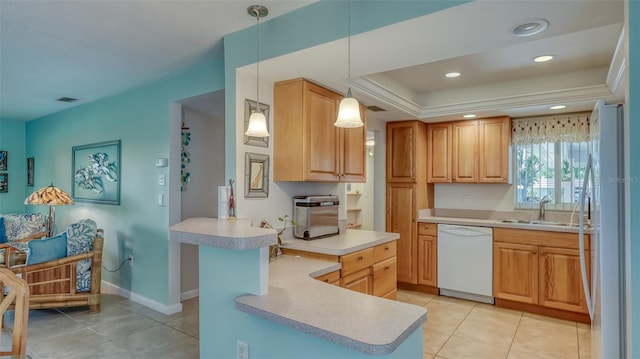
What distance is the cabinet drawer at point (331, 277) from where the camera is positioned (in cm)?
239

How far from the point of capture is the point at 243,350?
Answer: 70.6 inches

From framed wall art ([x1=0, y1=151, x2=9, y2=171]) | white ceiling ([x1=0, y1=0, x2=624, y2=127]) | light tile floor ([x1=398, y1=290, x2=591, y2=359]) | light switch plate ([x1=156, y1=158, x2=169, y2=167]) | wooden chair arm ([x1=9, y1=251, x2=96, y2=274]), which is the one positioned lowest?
light tile floor ([x1=398, y1=290, x2=591, y2=359])

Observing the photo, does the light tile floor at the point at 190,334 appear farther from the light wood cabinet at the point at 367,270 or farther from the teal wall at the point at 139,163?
the light wood cabinet at the point at 367,270

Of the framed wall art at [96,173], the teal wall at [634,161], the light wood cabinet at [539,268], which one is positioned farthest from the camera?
the framed wall art at [96,173]

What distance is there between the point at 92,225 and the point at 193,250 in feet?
3.68

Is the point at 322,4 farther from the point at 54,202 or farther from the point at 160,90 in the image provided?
the point at 54,202

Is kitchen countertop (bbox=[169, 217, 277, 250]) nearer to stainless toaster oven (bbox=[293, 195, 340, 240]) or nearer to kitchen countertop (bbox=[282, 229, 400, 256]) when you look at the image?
kitchen countertop (bbox=[282, 229, 400, 256])

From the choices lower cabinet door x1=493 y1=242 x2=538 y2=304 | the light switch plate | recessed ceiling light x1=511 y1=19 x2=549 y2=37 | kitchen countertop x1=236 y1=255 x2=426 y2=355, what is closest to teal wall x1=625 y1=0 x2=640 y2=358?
recessed ceiling light x1=511 y1=19 x2=549 y2=37

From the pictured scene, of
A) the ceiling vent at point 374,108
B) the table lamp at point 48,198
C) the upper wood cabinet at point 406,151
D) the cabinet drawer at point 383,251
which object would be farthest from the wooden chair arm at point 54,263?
the upper wood cabinet at point 406,151

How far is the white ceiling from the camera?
1845mm

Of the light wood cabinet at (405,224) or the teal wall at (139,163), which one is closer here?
the teal wall at (139,163)

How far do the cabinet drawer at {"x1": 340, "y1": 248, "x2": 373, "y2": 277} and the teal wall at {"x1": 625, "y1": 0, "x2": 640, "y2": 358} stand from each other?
161 cm

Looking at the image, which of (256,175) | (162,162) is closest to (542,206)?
(256,175)

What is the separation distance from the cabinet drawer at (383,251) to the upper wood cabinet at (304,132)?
0.74 metres
